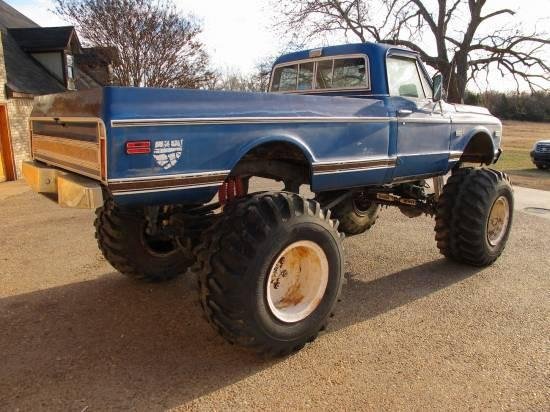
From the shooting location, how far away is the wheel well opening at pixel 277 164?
3.45m

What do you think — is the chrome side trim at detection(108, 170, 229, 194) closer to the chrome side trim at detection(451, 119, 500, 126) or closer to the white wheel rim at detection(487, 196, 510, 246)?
the chrome side trim at detection(451, 119, 500, 126)

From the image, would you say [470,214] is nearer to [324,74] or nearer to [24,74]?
[324,74]

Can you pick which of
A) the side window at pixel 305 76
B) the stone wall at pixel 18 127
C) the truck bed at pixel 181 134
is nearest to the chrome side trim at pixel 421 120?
the truck bed at pixel 181 134

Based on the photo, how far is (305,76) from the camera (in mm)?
4992

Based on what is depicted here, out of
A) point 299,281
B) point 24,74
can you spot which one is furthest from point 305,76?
point 24,74

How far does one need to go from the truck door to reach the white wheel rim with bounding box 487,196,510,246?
740 millimetres

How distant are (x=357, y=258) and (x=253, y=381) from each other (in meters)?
2.79

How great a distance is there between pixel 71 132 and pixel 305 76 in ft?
8.66

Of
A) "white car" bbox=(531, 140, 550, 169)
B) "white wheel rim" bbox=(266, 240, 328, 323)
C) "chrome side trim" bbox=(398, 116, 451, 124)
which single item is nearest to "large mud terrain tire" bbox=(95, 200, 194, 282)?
"white wheel rim" bbox=(266, 240, 328, 323)

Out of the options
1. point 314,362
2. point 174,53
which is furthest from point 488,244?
point 174,53

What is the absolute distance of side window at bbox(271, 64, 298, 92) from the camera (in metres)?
5.12

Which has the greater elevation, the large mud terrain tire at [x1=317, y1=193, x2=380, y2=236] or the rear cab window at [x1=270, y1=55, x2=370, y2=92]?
the rear cab window at [x1=270, y1=55, x2=370, y2=92]

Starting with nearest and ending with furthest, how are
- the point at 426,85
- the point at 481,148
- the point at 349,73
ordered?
the point at 349,73 → the point at 426,85 → the point at 481,148

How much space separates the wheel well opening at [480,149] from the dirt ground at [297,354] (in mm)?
1324
